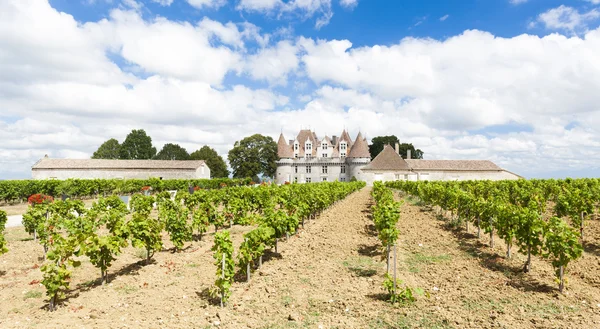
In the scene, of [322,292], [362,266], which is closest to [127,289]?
[322,292]

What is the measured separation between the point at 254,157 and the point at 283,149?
5.57 metres

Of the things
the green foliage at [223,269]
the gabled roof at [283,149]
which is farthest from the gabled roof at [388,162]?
the green foliage at [223,269]

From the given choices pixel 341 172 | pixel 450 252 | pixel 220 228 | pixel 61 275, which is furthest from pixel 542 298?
pixel 341 172

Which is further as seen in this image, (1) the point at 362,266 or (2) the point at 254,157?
(2) the point at 254,157

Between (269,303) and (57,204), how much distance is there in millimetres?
12653

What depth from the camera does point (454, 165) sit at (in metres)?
54.8

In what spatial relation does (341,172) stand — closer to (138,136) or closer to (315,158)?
(315,158)

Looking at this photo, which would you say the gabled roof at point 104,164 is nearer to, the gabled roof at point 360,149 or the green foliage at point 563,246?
the gabled roof at point 360,149

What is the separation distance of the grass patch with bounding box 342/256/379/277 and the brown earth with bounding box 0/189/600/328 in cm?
3

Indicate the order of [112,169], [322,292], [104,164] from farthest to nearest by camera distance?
[104,164] < [112,169] < [322,292]

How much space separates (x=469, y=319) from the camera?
570 cm

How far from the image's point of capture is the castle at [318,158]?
6244 cm

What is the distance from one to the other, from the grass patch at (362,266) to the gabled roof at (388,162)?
4622 cm

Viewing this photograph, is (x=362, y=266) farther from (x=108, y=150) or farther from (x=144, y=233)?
(x=108, y=150)
